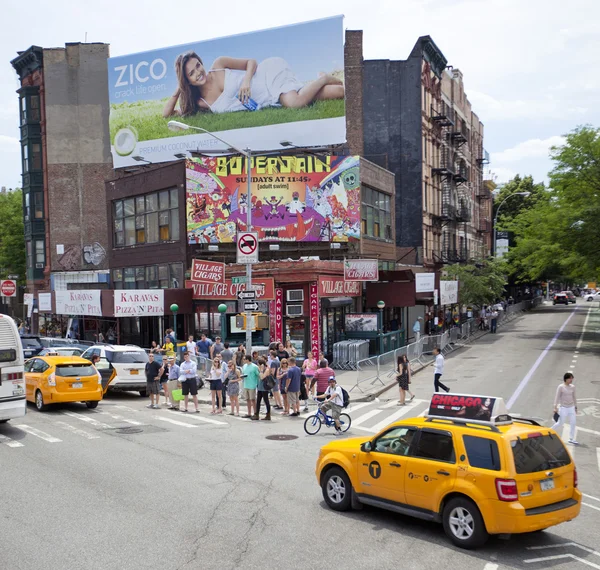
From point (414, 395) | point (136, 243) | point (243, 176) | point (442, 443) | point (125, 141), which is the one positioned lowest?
point (414, 395)

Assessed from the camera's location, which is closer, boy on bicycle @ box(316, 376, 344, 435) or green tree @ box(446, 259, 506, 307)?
boy on bicycle @ box(316, 376, 344, 435)

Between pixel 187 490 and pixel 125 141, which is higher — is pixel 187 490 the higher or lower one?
the lower one

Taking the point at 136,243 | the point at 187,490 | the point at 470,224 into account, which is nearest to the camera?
the point at 187,490

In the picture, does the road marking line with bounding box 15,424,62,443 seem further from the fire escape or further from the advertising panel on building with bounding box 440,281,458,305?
the fire escape

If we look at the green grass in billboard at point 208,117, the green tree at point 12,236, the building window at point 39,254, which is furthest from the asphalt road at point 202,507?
the green tree at point 12,236

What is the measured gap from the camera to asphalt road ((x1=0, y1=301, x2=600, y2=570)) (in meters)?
8.33

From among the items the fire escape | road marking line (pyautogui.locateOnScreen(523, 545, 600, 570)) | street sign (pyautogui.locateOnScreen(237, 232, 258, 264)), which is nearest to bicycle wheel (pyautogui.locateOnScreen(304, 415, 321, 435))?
street sign (pyautogui.locateOnScreen(237, 232, 258, 264))

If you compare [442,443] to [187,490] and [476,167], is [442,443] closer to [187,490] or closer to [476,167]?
[187,490]

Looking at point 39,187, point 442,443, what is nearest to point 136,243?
point 39,187

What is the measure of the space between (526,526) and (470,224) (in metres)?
62.4

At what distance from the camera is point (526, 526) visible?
824 cm

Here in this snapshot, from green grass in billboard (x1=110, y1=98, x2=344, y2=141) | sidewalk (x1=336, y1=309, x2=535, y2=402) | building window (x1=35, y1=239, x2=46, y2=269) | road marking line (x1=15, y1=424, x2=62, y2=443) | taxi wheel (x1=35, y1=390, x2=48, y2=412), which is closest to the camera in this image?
road marking line (x1=15, y1=424, x2=62, y2=443)

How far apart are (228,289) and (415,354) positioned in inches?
375

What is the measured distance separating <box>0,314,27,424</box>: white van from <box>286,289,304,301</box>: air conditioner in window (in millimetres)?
15848
